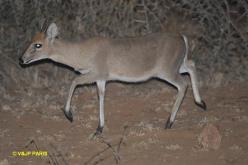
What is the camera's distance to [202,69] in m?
14.8

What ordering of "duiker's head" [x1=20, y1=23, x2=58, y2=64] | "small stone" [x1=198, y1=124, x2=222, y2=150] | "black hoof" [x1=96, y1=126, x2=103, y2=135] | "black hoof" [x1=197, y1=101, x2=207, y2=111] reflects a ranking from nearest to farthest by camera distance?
"small stone" [x1=198, y1=124, x2=222, y2=150] < "black hoof" [x1=96, y1=126, x2=103, y2=135] < "duiker's head" [x1=20, y1=23, x2=58, y2=64] < "black hoof" [x1=197, y1=101, x2=207, y2=111]

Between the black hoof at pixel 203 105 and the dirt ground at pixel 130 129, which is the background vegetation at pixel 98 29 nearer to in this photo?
the dirt ground at pixel 130 129

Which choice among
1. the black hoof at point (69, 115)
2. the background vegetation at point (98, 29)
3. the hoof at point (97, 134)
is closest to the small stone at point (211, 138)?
the hoof at point (97, 134)

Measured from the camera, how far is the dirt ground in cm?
955

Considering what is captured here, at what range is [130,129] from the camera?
11055mm

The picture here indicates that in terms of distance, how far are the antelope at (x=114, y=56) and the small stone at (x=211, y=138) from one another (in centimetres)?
153

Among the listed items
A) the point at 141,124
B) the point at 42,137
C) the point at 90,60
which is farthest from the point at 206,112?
the point at 42,137

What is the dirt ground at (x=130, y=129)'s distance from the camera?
31.3 ft

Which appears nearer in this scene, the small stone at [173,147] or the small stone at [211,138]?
the small stone at [211,138]

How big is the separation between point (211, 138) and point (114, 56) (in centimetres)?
280

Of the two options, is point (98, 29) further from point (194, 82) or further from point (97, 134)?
point (97, 134)

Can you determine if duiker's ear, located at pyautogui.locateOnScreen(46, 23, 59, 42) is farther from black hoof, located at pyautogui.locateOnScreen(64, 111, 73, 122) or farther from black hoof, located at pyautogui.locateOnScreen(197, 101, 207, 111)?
black hoof, located at pyautogui.locateOnScreen(197, 101, 207, 111)

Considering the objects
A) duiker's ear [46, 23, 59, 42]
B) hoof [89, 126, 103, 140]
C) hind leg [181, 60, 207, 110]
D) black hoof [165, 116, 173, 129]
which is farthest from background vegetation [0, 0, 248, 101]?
hoof [89, 126, 103, 140]

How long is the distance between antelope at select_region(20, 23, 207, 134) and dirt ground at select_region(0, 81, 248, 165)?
0.55 metres
